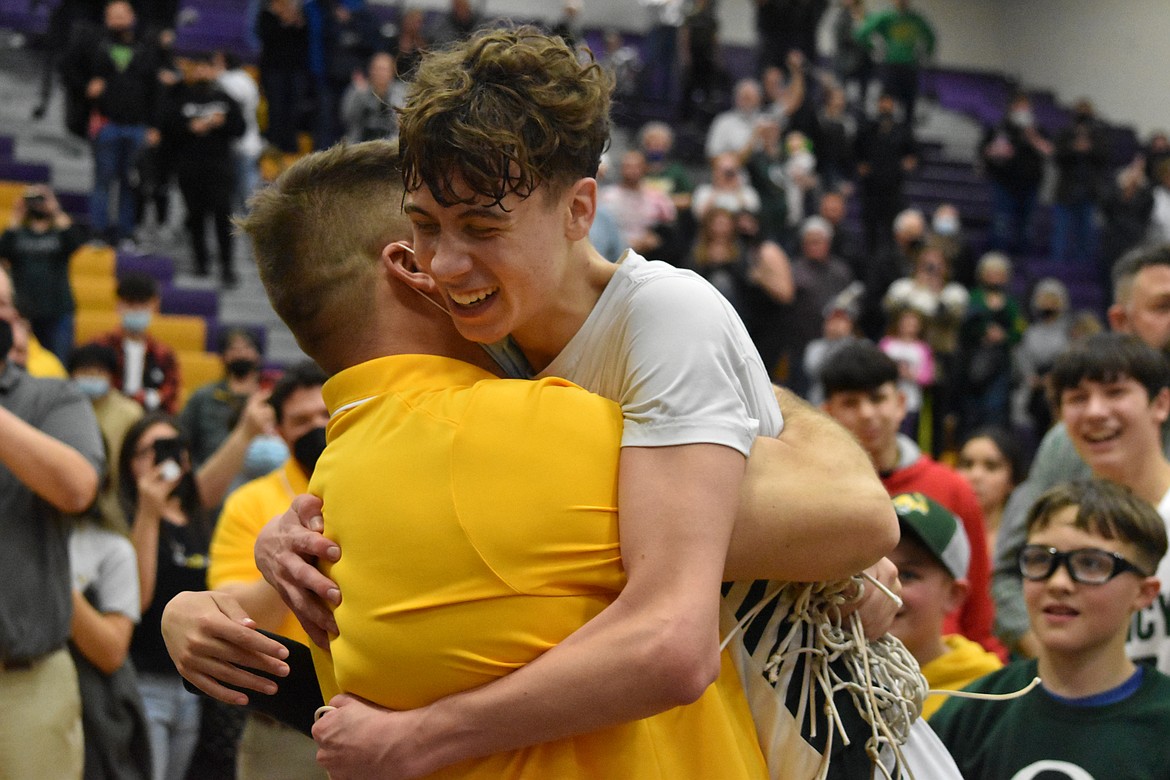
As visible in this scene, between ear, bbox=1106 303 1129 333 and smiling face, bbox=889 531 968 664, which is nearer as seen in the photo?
smiling face, bbox=889 531 968 664

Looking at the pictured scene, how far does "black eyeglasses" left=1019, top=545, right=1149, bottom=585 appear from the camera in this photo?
319 centimetres

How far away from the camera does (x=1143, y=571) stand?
324cm

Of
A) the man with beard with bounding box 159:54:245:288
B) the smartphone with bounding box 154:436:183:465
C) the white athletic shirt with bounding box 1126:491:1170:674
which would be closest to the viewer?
the white athletic shirt with bounding box 1126:491:1170:674

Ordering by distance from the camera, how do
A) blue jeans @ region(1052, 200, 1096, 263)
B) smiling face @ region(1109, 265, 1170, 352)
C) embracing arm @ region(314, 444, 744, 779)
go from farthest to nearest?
blue jeans @ region(1052, 200, 1096, 263) → smiling face @ region(1109, 265, 1170, 352) → embracing arm @ region(314, 444, 744, 779)

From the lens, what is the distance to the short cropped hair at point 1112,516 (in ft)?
10.6

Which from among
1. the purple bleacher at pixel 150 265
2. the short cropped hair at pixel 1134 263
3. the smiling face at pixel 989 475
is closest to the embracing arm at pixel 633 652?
the short cropped hair at pixel 1134 263

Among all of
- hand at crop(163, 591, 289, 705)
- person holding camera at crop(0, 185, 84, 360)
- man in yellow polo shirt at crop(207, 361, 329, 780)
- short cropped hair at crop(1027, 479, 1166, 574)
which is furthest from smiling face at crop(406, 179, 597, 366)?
person holding camera at crop(0, 185, 84, 360)

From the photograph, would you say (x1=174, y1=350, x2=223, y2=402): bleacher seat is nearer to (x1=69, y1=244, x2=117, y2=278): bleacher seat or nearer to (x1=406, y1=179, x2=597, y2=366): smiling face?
(x1=69, y1=244, x2=117, y2=278): bleacher seat

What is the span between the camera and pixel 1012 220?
16.6m

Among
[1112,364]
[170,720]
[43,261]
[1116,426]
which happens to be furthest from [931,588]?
[43,261]

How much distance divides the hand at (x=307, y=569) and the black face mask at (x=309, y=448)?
1831 mm

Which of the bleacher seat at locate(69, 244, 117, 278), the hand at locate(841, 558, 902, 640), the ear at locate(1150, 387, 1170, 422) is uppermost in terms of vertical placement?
the hand at locate(841, 558, 902, 640)

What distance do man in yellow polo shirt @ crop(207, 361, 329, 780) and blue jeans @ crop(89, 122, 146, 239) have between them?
295 inches

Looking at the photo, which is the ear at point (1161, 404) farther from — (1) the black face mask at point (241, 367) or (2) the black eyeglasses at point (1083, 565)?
(1) the black face mask at point (241, 367)
